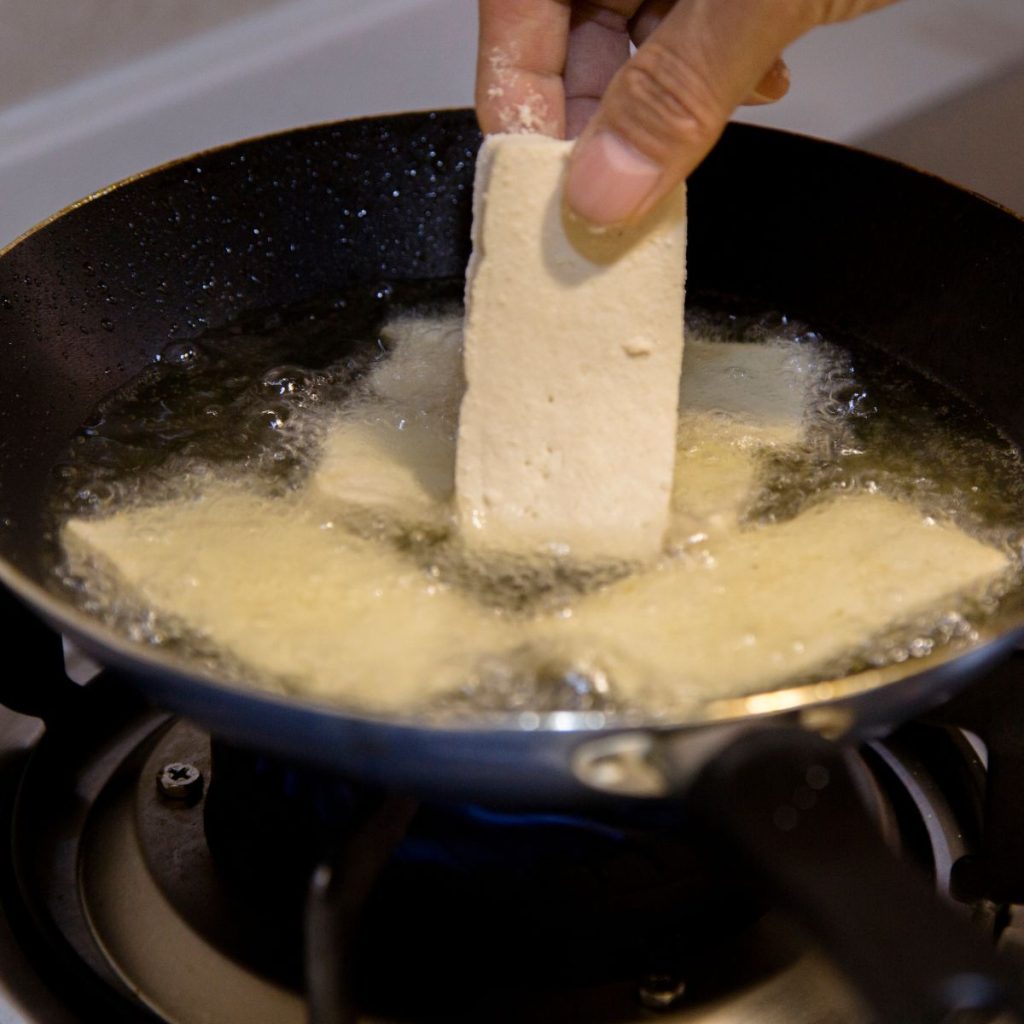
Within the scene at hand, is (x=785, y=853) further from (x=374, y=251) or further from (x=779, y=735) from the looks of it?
(x=374, y=251)

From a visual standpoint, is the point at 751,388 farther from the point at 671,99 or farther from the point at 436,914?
the point at 436,914

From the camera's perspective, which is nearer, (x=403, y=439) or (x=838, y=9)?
(x=838, y=9)

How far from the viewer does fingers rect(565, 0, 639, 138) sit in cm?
106

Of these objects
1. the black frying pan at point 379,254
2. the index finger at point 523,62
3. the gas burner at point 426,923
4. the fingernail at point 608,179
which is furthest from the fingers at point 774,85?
the gas burner at point 426,923

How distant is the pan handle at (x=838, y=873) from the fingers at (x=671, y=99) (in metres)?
0.35

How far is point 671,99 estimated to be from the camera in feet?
2.39

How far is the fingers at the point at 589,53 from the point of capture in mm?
1061

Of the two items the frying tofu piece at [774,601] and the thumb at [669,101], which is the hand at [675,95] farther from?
the frying tofu piece at [774,601]

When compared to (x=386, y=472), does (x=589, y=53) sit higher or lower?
higher

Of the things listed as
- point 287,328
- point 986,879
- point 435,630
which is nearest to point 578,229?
point 435,630

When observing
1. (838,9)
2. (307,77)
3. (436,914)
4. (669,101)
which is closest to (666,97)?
(669,101)

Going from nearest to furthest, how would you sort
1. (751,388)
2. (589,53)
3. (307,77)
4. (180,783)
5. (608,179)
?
(608,179)
(180,783)
(751,388)
(589,53)
(307,77)

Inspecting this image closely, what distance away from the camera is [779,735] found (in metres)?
0.52

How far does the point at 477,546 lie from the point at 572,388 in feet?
0.39
